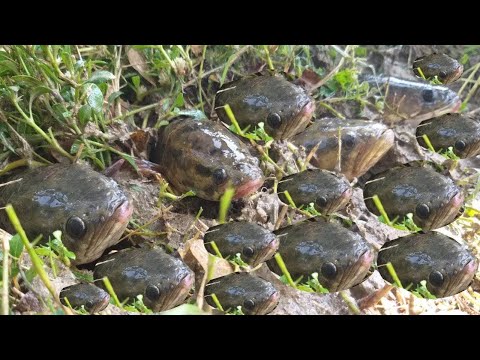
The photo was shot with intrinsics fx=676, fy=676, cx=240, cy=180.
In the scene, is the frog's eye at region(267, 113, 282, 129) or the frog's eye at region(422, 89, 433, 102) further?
the frog's eye at region(422, 89, 433, 102)

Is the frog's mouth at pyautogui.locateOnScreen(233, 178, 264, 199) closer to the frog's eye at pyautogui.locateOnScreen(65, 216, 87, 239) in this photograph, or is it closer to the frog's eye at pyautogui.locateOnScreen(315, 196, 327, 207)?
the frog's eye at pyautogui.locateOnScreen(315, 196, 327, 207)

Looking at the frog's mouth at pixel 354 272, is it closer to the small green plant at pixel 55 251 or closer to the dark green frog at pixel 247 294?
the dark green frog at pixel 247 294

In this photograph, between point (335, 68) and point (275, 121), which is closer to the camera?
point (275, 121)

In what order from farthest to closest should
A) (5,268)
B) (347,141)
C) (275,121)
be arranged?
(347,141)
(275,121)
(5,268)

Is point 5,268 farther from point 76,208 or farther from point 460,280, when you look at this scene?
point 460,280

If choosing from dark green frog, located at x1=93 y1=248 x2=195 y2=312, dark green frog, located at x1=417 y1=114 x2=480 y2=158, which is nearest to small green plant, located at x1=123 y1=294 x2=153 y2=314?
dark green frog, located at x1=93 y1=248 x2=195 y2=312

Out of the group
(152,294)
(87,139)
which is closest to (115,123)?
(87,139)

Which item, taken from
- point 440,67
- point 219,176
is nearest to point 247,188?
point 219,176

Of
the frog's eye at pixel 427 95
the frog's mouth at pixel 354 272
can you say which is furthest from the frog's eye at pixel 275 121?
→ the frog's eye at pixel 427 95
